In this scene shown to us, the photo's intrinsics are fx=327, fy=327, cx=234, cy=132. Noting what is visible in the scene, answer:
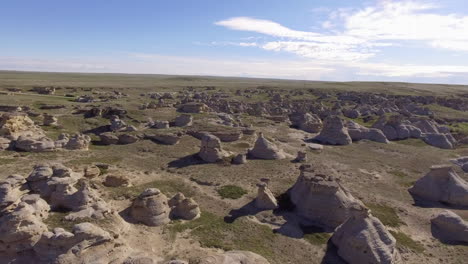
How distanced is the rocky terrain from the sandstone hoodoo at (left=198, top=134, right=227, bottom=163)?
0.44 feet

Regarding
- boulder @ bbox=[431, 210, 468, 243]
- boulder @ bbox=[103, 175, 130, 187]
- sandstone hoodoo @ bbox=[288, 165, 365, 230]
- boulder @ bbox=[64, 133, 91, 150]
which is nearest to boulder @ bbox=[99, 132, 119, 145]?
boulder @ bbox=[64, 133, 91, 150]

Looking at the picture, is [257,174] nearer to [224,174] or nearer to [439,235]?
[224,174]

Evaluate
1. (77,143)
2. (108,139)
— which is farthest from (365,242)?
(108,139)

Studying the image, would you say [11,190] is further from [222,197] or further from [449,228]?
[449,228]

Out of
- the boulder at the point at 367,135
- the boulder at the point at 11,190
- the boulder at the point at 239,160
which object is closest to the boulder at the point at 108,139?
the boulder at the point at 239,160

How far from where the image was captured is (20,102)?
67562mm

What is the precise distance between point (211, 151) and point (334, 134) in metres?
23.8

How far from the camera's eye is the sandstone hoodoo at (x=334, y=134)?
53125 mm

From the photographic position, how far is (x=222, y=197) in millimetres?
29203

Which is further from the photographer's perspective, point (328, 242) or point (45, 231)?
point (328, 242)

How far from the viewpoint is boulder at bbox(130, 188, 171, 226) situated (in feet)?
77.9

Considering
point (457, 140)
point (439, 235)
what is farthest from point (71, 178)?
point (457, 140)

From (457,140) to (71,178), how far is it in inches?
2563

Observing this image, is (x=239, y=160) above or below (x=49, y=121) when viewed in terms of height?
below
